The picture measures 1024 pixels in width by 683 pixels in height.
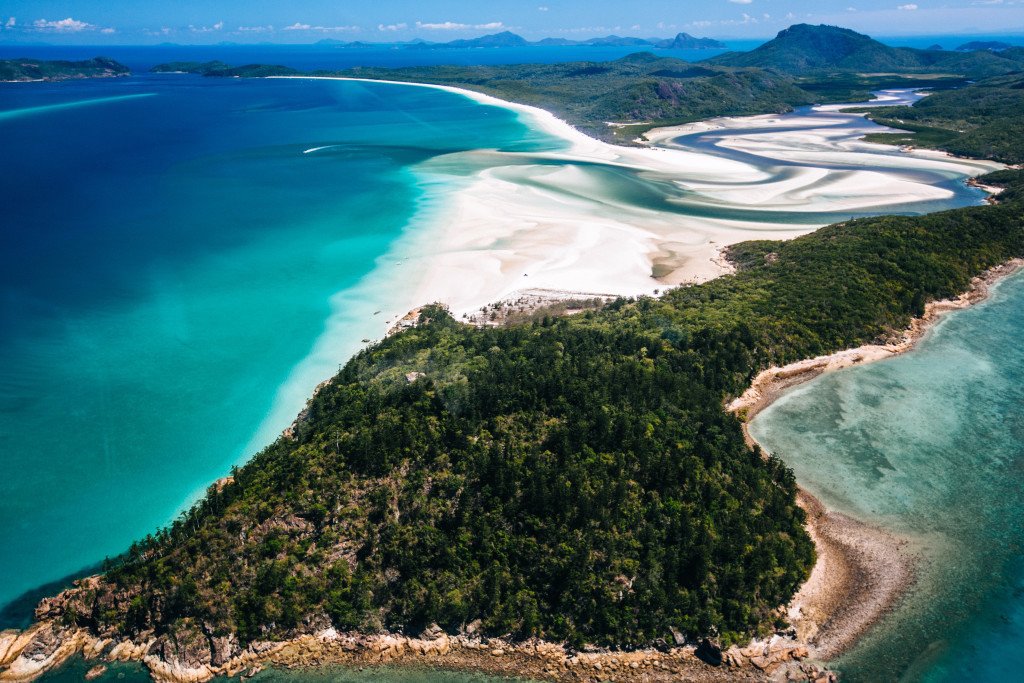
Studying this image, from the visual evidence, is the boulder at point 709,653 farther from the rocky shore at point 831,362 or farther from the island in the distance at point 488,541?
the rocky shore at point 831,362

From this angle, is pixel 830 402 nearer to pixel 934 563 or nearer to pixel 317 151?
pixel 934 563

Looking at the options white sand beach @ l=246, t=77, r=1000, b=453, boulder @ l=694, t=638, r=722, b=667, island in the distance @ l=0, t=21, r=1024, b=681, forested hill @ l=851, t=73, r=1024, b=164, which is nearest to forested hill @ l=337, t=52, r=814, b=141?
white sand beach @ l=246, t=77, r=1000, b=453

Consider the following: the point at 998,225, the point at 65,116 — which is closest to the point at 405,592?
the point at 998,225

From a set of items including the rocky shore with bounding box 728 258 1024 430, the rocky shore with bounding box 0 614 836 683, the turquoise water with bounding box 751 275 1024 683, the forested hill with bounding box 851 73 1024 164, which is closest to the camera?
the rocky shore with bounding box 0 614 836 683

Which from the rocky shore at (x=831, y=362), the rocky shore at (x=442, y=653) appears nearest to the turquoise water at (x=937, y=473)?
the rocky shore at (x=831, y=362)

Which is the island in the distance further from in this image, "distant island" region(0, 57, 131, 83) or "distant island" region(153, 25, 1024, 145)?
"distant island" region(0, 57, 131, 83)
